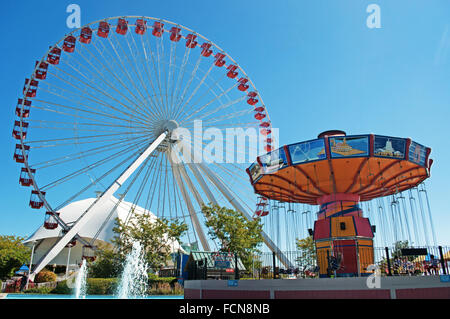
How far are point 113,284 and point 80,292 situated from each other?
2416mm

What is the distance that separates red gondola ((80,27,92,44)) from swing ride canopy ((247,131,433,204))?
1592cm

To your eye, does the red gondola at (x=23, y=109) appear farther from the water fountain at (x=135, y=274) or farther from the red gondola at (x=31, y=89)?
the water fountain at (x=135, y=274)

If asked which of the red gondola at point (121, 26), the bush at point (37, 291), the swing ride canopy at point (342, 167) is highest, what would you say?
the red gondola at point (121, 26)

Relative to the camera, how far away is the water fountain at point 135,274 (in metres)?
23.8

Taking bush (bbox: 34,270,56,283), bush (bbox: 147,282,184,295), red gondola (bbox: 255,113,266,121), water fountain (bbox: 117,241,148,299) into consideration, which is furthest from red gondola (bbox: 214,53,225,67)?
bush (bbox: 34,270,56,283)

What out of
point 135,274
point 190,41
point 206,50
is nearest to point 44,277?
point 135,274

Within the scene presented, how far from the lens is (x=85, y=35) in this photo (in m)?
24.8

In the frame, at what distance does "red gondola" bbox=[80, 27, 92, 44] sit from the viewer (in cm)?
2478

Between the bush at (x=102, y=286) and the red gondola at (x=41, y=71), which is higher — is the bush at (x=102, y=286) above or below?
below

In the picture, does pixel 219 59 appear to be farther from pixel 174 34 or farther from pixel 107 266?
pixel 107 266

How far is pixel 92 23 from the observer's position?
24.9m

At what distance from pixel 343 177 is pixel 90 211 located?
16666mm

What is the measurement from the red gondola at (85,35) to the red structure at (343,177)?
15.9 m

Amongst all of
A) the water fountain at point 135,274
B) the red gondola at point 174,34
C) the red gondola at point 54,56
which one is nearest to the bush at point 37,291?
the water fountain at point 135,274
